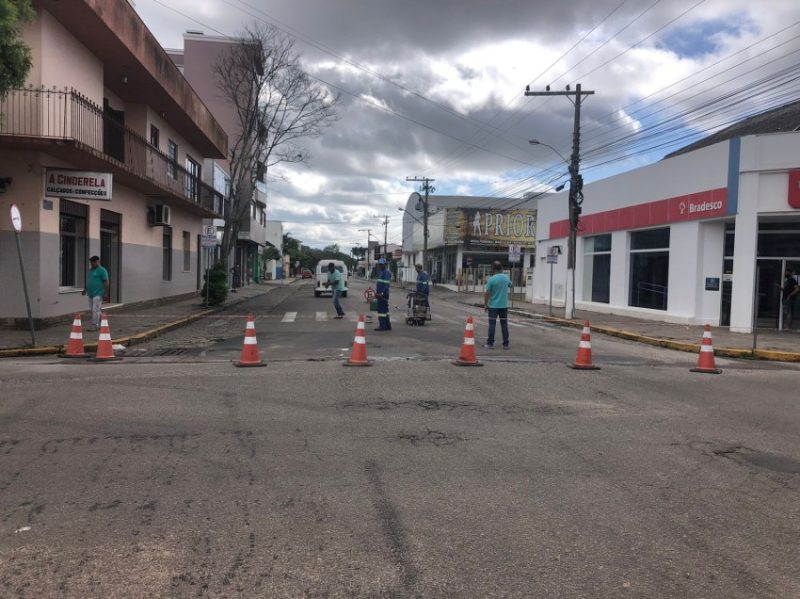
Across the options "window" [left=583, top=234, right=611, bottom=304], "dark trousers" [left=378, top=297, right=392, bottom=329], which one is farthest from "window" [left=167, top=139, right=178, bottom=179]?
"window" [left=583, top=234, right=611, bottom=304]

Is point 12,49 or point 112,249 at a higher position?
point 12,49

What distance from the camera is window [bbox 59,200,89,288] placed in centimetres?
1578

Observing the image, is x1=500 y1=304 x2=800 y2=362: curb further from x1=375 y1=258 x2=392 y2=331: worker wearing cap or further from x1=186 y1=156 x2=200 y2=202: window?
x1=186 y1=156 x2=200 y2=202: window

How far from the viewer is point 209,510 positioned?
427cm

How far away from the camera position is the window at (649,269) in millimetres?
20359

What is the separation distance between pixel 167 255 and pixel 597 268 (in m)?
17.8

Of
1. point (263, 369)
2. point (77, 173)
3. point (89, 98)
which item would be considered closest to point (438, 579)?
point (263, 369)

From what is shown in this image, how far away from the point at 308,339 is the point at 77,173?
663 centimetres

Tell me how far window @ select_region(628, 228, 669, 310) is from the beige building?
16.6 m

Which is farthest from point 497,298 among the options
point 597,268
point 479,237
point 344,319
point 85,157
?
point 479,237

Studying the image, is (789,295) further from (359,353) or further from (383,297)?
(359,353)

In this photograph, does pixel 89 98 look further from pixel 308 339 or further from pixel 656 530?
pixel 656 530

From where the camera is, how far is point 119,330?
1440cm

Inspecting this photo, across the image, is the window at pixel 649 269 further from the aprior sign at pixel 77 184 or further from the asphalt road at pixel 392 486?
the aprior sign at pixel 77 184
